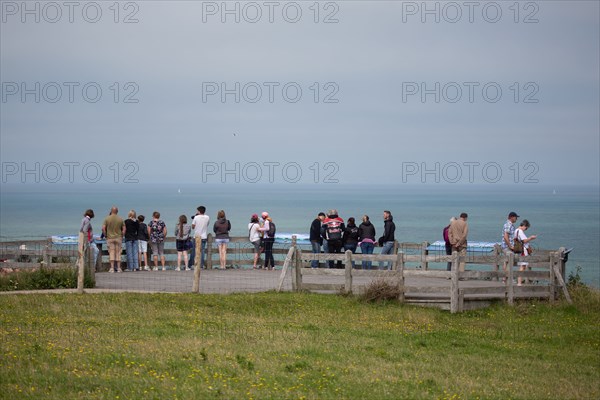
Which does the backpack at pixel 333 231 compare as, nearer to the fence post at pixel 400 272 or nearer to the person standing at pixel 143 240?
the person standing at pixel 143 240

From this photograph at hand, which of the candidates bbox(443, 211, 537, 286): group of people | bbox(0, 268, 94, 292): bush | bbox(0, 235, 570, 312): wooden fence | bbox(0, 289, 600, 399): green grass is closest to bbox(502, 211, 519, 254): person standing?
bbox(443, 211, 537, 286): group of people

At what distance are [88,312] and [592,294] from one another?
13396mm

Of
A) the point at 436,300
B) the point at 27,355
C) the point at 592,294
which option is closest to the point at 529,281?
the point at 592,294

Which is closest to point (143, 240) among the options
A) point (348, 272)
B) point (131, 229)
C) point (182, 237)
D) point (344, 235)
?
point (131, 229)

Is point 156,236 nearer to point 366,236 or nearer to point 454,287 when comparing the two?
point 366,236

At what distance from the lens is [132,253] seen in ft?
102

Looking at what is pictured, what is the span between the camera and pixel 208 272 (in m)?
31.2

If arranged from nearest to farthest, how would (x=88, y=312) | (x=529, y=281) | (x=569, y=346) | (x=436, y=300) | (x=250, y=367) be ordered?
(x=250, y=367)
(x=569, y=346)
(x=88, y=312)
(x=436, y=300)
(x=529, y=281)

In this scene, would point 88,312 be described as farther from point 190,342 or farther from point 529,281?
point 529,281

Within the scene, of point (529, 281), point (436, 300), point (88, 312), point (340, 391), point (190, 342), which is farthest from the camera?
point (529, 281)

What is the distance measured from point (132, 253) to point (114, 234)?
1369 millimetres

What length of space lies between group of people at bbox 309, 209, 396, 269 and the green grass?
7.56m

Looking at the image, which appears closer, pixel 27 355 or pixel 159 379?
pixel 159 379

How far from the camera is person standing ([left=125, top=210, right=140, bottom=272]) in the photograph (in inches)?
1195
